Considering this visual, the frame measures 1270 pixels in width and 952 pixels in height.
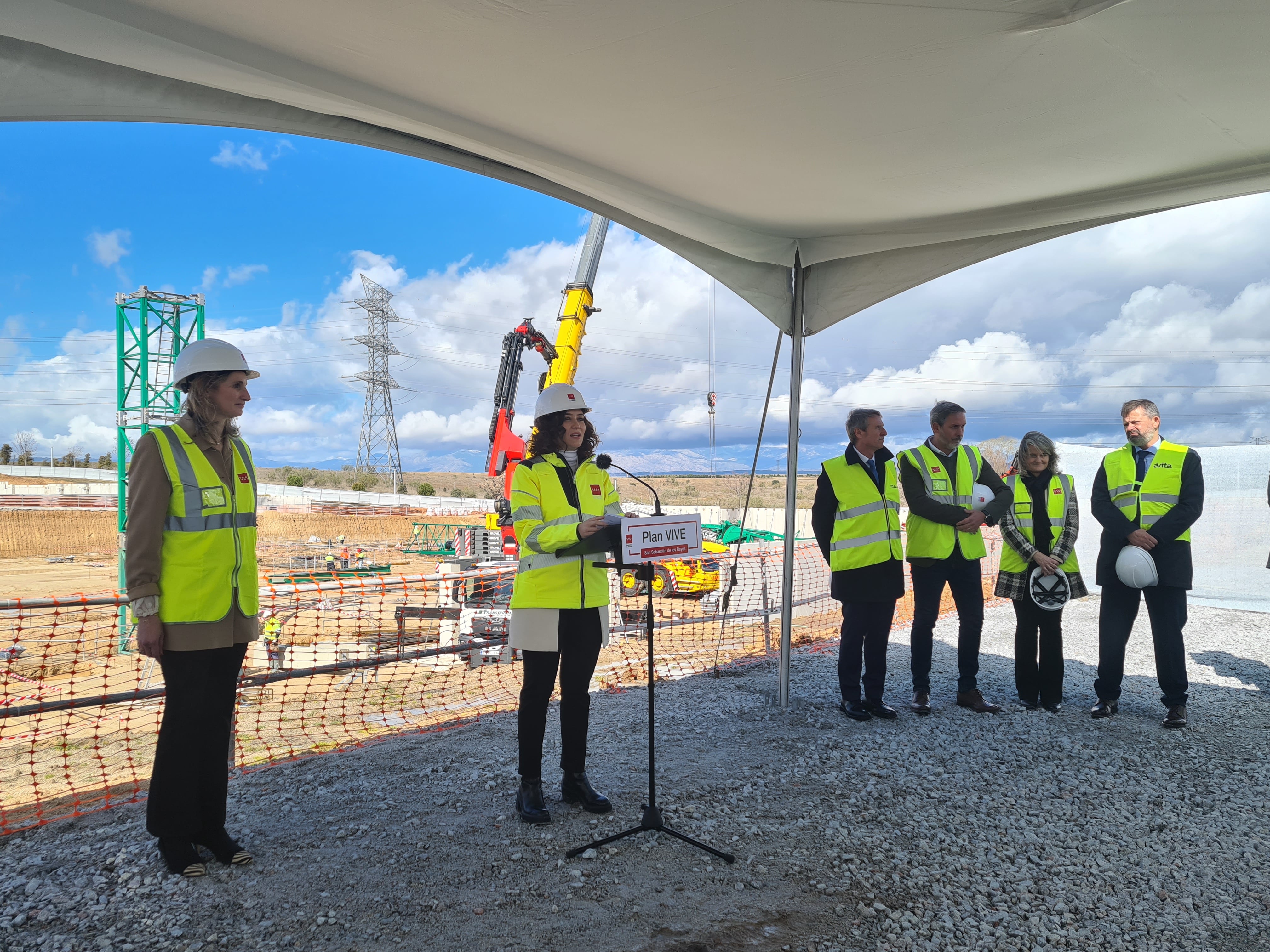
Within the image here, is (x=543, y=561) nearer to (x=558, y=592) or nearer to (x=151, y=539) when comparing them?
(x=558, y=592)

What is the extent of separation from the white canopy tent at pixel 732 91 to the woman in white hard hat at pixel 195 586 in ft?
3.24

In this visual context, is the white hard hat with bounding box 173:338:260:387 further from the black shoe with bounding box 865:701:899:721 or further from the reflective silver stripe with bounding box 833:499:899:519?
the black shoe with bounding box 865:701:899:721

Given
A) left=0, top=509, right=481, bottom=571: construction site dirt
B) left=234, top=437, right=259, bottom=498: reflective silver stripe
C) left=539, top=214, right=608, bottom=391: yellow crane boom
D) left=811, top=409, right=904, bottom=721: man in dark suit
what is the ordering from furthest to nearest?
1. left=0, top=509, right=481, bottom=571: construction site dirt
2. left=539, top=214, right=608, bottom=391: yellow crane boom
3. left=811, top=409, right=904, bottom=721: man in dark suit
4. left=234, top=437, right=259, bottom=498: reflective silver stripe

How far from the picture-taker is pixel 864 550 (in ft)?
15.0

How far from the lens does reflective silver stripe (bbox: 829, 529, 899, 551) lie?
15.0ft

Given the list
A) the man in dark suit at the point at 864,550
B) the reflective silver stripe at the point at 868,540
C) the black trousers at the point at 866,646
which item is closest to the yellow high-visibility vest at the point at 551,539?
the man in dark suit at the point at 864,550

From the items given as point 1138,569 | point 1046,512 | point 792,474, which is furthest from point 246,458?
point 1138,569

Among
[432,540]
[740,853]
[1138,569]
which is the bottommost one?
[432,540]

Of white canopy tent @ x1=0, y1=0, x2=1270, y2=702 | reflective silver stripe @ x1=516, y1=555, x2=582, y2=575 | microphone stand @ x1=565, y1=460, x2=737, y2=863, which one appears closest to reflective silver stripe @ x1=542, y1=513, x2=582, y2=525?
reflective silver stripe @ x1=516, y1=555, x2=582, y2=575

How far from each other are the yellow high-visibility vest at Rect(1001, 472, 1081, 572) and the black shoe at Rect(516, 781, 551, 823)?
3.27m

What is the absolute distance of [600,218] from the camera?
A: 13.0m

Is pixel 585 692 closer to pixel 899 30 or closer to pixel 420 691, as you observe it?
pixel 899 30

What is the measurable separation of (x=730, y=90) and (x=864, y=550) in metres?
2.80

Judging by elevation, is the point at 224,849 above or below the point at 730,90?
below
